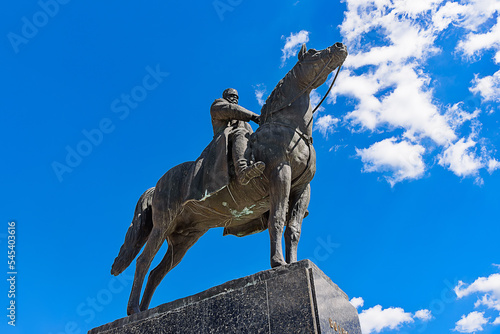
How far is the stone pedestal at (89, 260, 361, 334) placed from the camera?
6.01 m

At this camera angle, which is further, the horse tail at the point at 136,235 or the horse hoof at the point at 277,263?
the horse tail at the point at 136,235

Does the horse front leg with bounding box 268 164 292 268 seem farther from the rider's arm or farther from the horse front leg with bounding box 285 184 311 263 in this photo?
the rider's arm

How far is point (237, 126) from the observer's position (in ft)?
29.5

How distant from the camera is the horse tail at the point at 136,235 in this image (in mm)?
9008

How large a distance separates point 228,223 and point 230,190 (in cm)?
106

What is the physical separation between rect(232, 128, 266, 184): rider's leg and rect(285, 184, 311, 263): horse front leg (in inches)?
35.7

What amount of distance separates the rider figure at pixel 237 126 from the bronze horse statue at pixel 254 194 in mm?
186

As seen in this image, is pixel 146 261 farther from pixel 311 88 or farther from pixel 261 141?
pixel 311 88

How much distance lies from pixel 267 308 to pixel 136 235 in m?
3.68

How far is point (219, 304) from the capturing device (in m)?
6.69

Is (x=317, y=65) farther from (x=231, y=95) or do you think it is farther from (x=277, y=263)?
(x=277, y=263)

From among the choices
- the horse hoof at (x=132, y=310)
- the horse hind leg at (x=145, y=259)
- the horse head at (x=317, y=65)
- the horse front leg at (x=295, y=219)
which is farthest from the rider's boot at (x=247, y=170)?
the horse hoof at (x=132, y=310)

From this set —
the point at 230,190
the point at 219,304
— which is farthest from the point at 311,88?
the point at 219,304

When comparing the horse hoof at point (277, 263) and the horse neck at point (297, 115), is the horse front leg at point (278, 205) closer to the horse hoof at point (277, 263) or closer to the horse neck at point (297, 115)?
the horse hoof at point (277, 263)
